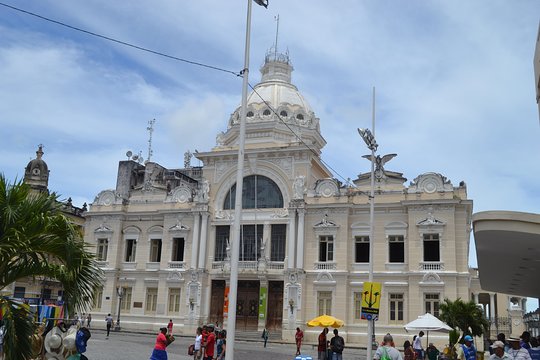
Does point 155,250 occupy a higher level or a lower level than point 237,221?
higher

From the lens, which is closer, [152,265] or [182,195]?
[152,265]

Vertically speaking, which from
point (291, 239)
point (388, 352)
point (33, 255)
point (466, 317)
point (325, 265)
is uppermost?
point (291, 239)

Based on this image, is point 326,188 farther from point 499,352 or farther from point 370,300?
point 499,352

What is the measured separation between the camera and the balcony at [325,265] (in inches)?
1505

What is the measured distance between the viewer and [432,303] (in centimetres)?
3544

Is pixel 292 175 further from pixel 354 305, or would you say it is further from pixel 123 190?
pixel 123 190

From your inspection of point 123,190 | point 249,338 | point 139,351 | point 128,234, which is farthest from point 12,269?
point 123,190

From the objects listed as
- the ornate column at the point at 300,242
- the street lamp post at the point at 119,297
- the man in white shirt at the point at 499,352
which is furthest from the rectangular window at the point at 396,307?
the man in white shirt at the point at 499,352

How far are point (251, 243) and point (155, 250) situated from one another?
27.6ft

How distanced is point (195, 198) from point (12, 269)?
34228 mm

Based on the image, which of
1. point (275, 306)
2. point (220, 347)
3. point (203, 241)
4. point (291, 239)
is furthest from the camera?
point (203, 241)

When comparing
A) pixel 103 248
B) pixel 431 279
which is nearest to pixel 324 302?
pixel 431 279

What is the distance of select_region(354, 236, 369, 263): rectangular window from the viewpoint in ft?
126

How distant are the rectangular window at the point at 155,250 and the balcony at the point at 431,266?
1975 cm
